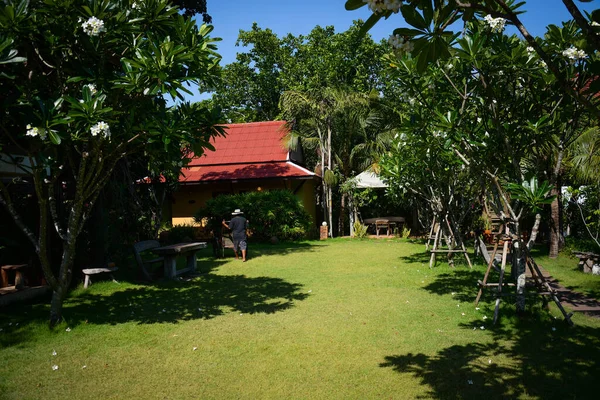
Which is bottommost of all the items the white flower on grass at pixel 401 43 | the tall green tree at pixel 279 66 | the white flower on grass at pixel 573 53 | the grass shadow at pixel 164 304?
the grass shadow at pixel 164 304

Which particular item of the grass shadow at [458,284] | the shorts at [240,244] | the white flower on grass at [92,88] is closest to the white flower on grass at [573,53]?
the grass shadow at [458,284]

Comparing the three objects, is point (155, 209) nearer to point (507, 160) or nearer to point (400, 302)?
point (400, 302)

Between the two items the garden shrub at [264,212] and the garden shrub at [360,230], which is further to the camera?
the garden shrub at [360,230]

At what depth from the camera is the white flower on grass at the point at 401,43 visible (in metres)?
2.56

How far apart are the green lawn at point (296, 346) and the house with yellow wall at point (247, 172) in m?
11.8

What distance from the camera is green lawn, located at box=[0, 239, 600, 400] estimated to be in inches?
174

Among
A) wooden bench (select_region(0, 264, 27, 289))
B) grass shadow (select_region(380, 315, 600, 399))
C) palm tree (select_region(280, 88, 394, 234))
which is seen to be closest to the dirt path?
grass shadow (select_region(380, 315, 600, 399))

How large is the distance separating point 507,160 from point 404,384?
4.09 metres

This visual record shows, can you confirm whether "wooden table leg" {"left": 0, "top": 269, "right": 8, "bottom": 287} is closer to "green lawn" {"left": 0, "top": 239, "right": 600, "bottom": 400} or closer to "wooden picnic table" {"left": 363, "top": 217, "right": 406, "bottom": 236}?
"green lawn" {"left": 0, "top": 239, "right": 600, "bottom": 400}

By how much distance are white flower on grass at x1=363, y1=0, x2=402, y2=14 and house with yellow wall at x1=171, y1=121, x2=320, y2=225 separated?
17741 mm

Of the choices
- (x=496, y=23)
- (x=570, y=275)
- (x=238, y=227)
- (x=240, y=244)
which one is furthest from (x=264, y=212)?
(x=496, y=23)

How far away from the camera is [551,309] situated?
6.93 metres

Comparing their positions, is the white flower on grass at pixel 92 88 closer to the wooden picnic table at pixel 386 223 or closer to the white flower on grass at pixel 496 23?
the white flower on grass at pixel 496 23

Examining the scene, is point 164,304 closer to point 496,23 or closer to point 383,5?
point 496,23
